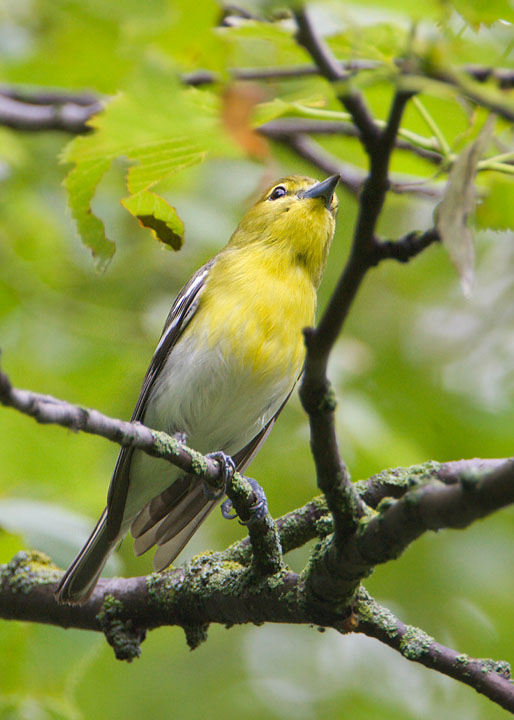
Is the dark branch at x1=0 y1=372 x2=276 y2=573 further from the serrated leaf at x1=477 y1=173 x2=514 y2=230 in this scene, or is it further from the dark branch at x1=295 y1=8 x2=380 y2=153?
the serrated leaf at x1=477 y1=173 x2=514 y2=230

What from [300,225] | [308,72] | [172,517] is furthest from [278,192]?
[308,72]

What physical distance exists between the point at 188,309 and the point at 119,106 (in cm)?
318

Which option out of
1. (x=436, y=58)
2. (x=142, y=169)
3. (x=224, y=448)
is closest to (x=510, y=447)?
(x=224, y=448)

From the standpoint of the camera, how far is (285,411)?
589 centimetres

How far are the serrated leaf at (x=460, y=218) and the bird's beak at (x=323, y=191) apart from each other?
2782 millimetres

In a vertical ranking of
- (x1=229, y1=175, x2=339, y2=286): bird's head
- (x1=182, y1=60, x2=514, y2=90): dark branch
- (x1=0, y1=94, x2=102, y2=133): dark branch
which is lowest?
(x1=182, y1=60, x2=514, y2=90): dark branch

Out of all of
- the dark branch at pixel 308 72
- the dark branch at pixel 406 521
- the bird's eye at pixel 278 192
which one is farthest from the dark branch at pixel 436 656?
the bird's eye at pixel 278 192

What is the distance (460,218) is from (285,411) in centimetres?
430

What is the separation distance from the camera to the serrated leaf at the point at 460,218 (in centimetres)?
162

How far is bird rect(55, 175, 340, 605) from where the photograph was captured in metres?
4.58

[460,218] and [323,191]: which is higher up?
[323,191]

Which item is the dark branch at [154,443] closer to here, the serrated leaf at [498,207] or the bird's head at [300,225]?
the serrated leaf at [498,207]

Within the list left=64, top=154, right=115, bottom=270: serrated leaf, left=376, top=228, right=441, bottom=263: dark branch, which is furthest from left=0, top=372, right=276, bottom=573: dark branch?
left=376, top=228, right=441, bottom=263: dark branch

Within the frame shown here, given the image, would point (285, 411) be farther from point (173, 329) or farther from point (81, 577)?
point (81, 577)
